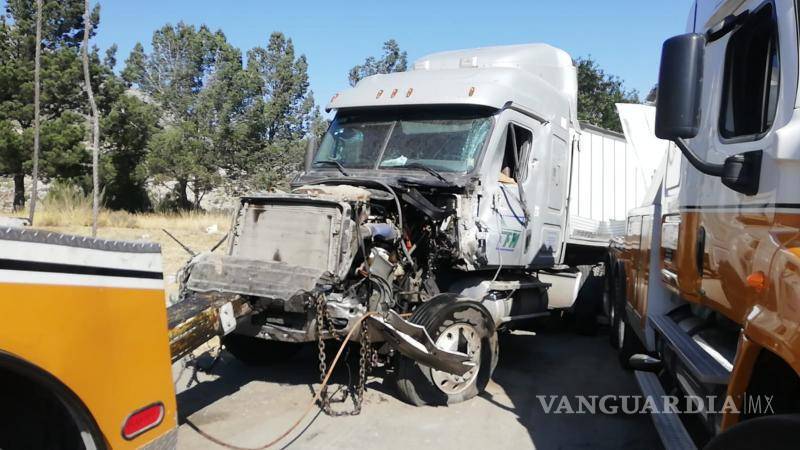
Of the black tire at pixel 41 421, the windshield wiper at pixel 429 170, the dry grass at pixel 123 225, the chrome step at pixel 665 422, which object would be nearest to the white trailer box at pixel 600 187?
the windshield wiper at pixel 429 170

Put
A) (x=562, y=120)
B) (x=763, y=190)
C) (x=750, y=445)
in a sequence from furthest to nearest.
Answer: (x=562, y=120), (x=763, y=190), (x=750, y=445)

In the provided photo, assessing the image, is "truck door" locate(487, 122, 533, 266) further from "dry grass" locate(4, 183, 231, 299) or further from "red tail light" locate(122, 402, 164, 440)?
"dry grass" locate(4, 183, 231, 299)

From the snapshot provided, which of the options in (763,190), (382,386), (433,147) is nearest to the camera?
(763,190)

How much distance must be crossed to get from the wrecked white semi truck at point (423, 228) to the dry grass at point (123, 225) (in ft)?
30.5

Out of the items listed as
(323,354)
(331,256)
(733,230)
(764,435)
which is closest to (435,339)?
(323,354)

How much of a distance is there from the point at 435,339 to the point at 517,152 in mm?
2468

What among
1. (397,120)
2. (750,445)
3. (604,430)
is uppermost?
(397,120)

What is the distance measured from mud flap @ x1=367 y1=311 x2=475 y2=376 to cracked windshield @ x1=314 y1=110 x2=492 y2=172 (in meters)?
1.80

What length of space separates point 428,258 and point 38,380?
416 cm

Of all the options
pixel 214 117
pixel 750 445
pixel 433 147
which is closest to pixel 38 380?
pixel 750 445

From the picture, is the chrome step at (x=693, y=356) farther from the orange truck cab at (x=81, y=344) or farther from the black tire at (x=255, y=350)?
the black tire at (x=255, y=350)

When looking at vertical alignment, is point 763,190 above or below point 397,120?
below

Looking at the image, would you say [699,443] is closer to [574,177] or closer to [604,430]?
[604,430]

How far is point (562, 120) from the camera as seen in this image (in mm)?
7637
